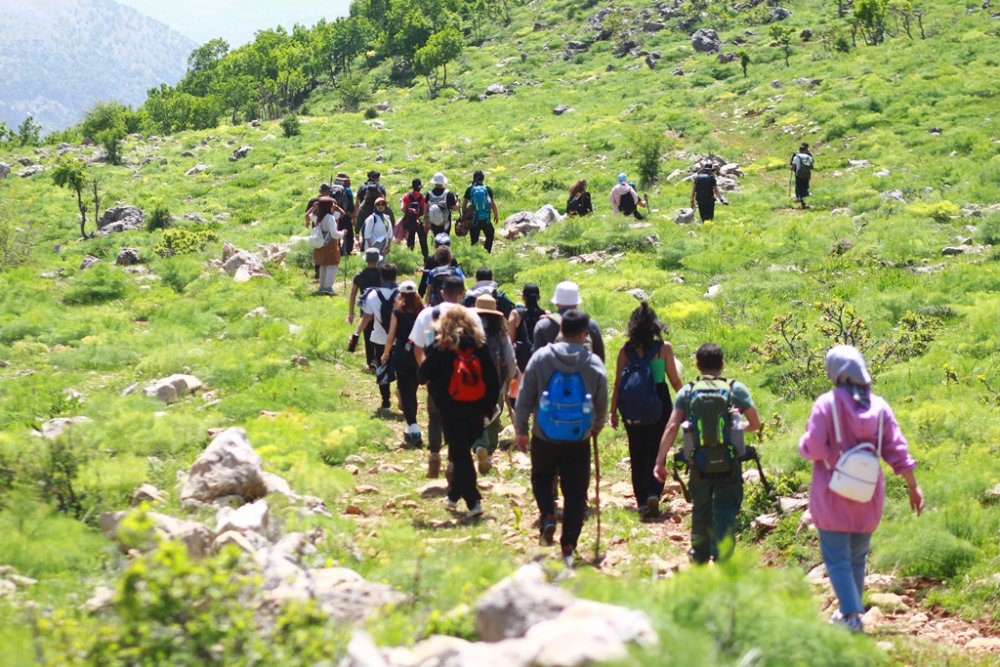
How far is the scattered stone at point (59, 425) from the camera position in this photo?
24.6 feet

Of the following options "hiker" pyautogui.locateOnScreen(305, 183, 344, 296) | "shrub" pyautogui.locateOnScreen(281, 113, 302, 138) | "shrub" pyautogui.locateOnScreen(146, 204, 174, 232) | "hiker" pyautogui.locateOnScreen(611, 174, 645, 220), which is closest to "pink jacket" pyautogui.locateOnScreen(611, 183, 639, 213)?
"hiker" pyautogui.locateOnScreen(611, 174, 645, 220)

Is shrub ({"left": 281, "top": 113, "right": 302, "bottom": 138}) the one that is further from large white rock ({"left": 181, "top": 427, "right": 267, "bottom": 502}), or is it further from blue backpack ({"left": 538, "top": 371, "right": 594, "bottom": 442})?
blue backpack ({"left": 538, "top": 371, "right": 594, "bottom": 442})

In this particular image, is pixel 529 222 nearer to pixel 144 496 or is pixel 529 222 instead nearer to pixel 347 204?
pixel 347 204

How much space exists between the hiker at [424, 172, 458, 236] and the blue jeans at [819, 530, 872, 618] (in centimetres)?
1230

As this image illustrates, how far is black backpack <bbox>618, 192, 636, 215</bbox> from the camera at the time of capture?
2059 centimetres

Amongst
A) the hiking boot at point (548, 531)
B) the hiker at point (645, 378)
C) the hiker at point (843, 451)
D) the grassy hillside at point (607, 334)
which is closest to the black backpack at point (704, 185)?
the grassy hillside at point (607, 334)

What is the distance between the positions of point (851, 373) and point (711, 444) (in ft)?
3.66

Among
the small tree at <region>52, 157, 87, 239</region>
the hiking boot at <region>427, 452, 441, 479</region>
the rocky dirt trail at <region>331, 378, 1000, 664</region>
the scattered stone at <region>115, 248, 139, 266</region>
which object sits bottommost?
the rocky dirt trail at <region>331, 378, 1000, 664</region>

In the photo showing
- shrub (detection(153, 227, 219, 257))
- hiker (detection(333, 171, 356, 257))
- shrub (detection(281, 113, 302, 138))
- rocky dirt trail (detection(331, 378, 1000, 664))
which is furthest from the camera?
shrub (detection(281, 113, 302, 138))

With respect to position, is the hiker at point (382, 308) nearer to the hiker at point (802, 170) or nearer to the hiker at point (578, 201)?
the hiker at point (578, 201)

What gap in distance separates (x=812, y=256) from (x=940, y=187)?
584 cm

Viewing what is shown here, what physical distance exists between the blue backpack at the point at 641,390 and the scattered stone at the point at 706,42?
46.0m

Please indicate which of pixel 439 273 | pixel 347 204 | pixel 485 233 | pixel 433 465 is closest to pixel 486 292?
pixel 439 273

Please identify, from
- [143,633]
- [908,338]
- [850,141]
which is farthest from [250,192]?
[143,633]
